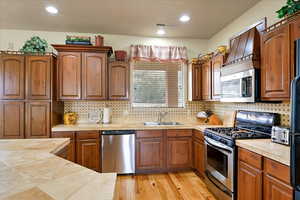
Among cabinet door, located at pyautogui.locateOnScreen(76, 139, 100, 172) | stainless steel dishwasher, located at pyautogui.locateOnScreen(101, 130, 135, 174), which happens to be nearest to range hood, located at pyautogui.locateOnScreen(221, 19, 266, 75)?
stainless steel dishwasher, located at pyautogui.locateOnScreen(101, 130, 135, 174)

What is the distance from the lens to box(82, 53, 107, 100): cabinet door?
3.55 m

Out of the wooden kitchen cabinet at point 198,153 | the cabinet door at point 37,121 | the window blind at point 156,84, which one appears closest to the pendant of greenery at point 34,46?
the cabinet door at point 37,121

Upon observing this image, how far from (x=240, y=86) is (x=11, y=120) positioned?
3.68 m

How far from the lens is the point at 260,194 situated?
1.84m

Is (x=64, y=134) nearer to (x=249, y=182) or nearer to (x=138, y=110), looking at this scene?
(x=138, y=110)

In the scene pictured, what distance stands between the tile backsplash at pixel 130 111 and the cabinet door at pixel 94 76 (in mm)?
409

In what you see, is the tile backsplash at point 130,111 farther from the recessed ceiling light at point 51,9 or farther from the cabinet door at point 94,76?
the recessed ceiling light at point 51,9

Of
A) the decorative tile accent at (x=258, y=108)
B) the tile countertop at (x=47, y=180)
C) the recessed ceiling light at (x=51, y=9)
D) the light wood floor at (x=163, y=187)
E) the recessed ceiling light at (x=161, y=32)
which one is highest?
the recessed ceiling light at (x=51, y=9)

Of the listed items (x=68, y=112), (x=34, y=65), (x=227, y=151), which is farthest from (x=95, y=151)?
(x=227, y=151)

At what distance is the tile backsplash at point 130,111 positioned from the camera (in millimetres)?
3902

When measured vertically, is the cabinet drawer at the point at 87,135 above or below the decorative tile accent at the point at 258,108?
below

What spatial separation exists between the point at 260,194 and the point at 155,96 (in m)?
2.68

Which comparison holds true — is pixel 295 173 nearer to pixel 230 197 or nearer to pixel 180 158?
pixel 230 197

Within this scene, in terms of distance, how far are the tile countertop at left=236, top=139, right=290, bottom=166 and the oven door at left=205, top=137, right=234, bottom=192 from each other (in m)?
0.23
